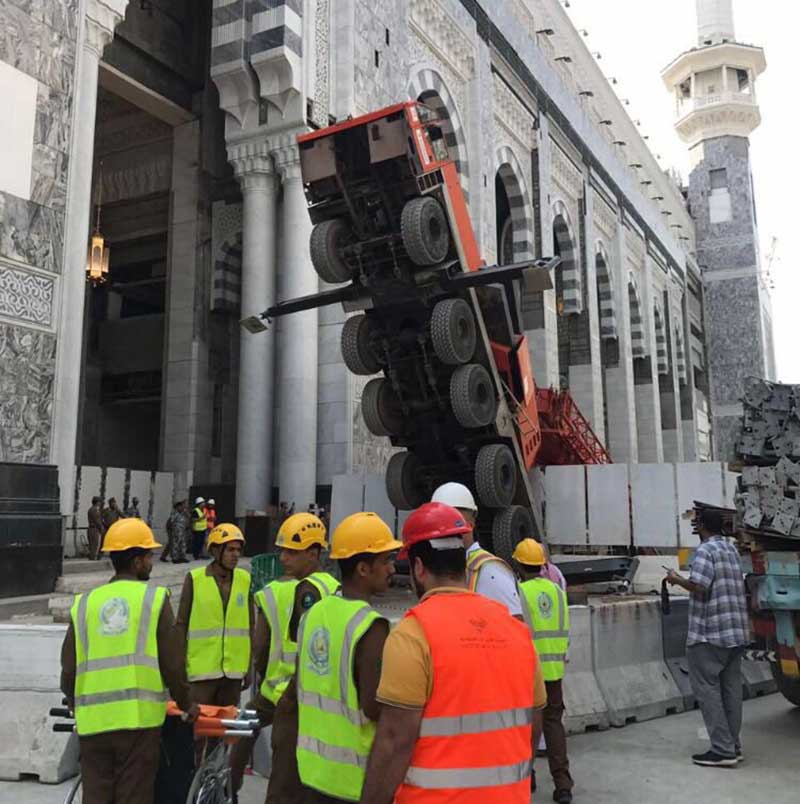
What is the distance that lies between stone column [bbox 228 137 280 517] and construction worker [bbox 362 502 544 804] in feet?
38.1

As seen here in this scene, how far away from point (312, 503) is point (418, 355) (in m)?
5.61

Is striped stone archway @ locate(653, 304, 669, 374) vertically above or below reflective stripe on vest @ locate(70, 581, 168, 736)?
above

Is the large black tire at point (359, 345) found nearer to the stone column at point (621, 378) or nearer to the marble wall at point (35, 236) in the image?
the marble wall at point (35, 236)

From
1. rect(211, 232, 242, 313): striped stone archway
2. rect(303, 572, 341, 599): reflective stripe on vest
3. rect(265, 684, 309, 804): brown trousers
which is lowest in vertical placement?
rect(265, 684, 309, 804): brown trousers

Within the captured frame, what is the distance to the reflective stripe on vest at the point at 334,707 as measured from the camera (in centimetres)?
236

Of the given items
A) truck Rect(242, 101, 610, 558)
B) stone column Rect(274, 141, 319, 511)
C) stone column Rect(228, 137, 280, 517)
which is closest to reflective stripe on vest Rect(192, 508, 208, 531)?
stone column Rect(228, 137, 280, 517)

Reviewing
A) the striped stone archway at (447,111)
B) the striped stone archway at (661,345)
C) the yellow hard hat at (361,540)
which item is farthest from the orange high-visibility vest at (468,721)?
the striped stone archway at (661,345)

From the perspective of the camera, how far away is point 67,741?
470 cm

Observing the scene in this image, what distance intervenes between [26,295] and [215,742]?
710 centimetres

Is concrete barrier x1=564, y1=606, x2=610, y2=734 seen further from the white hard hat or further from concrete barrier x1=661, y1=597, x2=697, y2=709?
the white hard hat

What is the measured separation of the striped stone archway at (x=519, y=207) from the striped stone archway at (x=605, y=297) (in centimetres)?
838

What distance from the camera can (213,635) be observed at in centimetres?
423

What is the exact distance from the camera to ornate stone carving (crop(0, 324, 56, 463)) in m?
8.63

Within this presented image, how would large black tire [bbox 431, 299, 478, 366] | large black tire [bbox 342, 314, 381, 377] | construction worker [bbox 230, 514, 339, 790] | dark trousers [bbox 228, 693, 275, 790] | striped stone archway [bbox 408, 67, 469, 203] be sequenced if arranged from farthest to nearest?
striped stone archway [bbox 408, 67, 469, 203], large black tire [bbox 342, 314, 381, 377], large black tire [bbox 431, 299, 478, 366], dark trousers [bbox 228, 693, 275, 790], construction worker [bbox 230, 514, 339, 790]
